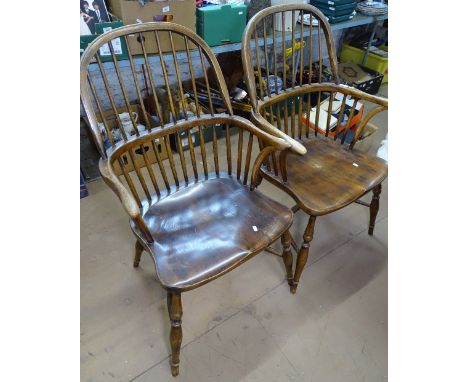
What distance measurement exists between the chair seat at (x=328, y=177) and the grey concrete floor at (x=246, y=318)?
0.49 m

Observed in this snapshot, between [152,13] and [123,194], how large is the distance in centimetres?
109

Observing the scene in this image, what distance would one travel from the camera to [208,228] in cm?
108

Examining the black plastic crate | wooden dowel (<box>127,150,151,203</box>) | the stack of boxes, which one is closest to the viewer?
wooden dowel (<box>127,150,151,203</box>)

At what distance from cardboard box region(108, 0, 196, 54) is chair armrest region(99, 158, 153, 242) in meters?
0.86

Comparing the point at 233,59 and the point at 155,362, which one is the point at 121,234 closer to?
the point at 155,362

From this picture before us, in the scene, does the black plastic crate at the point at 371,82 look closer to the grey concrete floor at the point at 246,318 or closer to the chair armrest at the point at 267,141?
the grey concrete floor at the point at 246,318

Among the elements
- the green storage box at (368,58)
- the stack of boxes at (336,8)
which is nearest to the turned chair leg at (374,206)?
the stack of boxes at (336,8)

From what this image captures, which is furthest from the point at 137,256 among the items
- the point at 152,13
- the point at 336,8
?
the point at 336,8

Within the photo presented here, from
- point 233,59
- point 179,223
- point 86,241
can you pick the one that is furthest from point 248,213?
point 233,59

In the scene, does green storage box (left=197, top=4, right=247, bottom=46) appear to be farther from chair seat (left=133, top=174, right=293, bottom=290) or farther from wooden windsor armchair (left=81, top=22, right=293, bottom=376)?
chair seat (left=133, top=174, right=293, bottom=290)

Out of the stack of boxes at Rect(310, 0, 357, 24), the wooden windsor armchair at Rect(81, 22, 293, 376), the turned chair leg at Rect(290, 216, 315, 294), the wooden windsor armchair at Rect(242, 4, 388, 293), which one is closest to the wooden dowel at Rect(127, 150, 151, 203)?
the wooden windsor armchair at Rect(81, 22, 293, 376)

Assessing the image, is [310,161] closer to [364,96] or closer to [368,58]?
[364,96]

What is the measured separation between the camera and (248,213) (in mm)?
1131

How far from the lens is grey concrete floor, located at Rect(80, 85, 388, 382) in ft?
3.93
